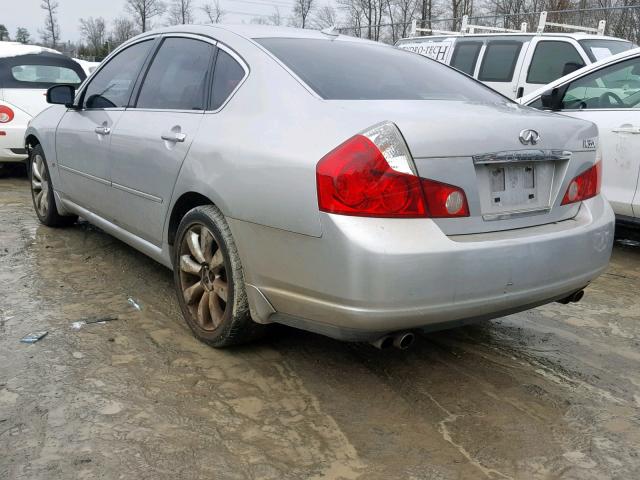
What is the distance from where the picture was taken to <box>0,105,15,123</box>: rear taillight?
827 cm

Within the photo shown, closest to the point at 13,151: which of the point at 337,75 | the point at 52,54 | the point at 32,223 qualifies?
the point at 52,54

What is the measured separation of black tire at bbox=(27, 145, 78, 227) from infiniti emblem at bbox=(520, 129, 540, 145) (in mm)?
4009

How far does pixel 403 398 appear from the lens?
2.88 metres

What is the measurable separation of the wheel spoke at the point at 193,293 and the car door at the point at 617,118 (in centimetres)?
357

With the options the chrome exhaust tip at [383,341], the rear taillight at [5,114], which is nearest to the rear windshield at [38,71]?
the rear taillight at [5,114]

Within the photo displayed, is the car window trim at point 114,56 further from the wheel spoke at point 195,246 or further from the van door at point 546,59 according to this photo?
the van door at point 546,59

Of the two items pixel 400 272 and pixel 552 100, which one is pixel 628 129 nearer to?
pixel 552 100

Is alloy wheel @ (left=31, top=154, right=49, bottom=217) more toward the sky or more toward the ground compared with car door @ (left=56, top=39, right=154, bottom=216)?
more toward the ground

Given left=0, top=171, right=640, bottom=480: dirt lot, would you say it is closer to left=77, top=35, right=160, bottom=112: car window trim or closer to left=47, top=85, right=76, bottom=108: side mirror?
left=77, top=35, right=160, bottom=112: car window trim

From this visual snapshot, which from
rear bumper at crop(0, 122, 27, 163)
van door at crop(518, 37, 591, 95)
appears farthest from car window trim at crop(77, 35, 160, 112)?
van door at crop(518, 37, 591, 95)

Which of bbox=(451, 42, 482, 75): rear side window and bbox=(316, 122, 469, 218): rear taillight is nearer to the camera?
bbox=(316, 122, 469, 218): rear taillight

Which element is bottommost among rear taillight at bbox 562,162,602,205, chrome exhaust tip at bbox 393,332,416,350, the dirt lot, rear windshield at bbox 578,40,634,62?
the dirt lot

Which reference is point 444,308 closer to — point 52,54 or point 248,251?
point 248,251

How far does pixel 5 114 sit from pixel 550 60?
7.07 meters
